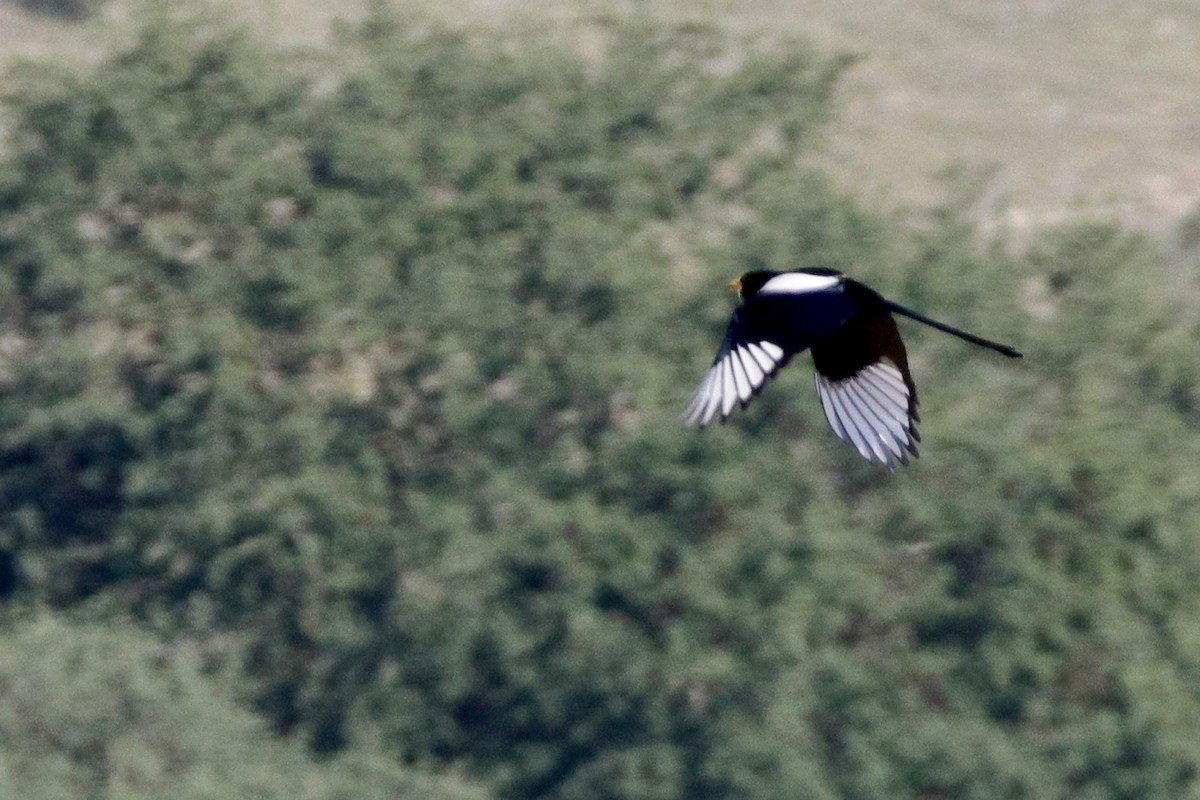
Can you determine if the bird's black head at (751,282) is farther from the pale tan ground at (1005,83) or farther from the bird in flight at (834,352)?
the pale tan ground at (1005,83)

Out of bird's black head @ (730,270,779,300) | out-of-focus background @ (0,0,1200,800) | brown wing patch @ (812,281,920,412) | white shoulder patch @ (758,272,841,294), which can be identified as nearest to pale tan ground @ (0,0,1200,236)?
out-of-focus background @ (0,0,1200,800)

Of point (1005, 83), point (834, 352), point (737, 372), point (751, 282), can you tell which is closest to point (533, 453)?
point (751, 282)

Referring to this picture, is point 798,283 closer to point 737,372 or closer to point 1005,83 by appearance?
point 737,372

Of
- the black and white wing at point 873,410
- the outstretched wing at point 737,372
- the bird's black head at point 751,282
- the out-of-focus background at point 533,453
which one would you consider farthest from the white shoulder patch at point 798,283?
the out-of-focus background at point 533,453

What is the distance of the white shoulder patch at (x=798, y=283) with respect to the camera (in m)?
8.80

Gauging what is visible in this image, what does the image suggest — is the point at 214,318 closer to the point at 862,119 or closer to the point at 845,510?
the point at 845,510

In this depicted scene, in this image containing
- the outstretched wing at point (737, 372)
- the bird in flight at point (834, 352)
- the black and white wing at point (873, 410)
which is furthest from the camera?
the black and white wing at point (873, 410)

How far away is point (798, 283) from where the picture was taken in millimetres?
8883

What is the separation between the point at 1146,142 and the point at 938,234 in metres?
18.2

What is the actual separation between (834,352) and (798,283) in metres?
0.40

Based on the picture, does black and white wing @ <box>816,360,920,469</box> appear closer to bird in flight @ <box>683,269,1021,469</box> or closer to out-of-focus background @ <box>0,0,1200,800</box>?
bird in flight @ <box>683,269,1021,469</box>

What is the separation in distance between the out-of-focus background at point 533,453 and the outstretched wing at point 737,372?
1643cm

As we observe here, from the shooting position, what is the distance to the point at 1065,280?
2755 centimetres

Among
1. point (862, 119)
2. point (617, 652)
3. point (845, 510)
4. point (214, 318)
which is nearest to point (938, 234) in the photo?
point (845, 510)
